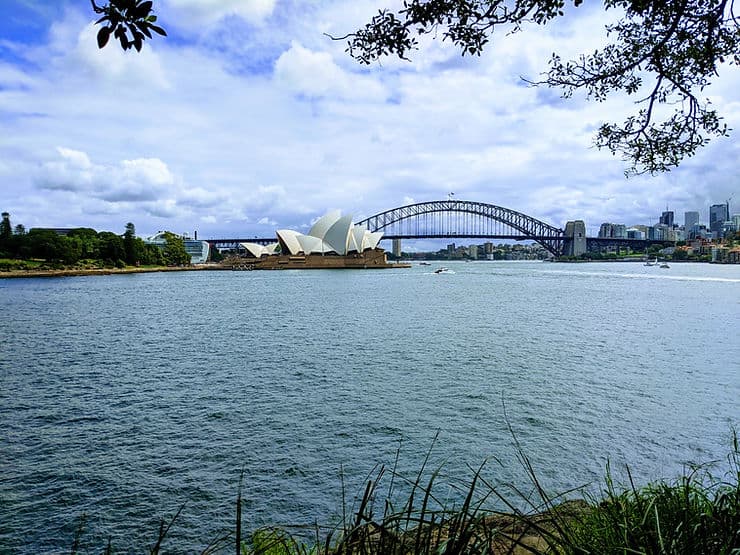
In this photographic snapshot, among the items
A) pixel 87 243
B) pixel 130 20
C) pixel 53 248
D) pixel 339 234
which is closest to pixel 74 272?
pixel 53 248

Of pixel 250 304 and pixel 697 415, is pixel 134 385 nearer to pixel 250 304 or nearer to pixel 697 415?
pixel 697 415

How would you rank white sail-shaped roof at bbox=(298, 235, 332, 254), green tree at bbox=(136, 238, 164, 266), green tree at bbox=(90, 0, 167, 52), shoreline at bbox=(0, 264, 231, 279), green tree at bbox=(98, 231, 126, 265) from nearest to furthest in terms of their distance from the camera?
green tree at bbox=(90, 0, 167, 52) < shoreline at bbox=(0, 264, 231, 279) < green tree at bbox=(98, 231, 126, 265) < green tree at bbox=(136, 238, 164, 266) < white sail-shaped roof at bbox=(298, 235, 332, 254)

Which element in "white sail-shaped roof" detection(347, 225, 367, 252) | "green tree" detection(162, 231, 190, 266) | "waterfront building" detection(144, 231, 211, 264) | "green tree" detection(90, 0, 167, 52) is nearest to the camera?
"green tree" detection(90, 0, 167, 52)

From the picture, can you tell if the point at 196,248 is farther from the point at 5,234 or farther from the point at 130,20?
the point at 130,20

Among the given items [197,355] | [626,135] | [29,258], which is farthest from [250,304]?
[29,258]

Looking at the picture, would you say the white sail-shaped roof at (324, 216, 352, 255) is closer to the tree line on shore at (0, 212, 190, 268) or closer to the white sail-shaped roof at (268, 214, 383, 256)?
the white sail-shaped roof at (268, 214, 383, 256)

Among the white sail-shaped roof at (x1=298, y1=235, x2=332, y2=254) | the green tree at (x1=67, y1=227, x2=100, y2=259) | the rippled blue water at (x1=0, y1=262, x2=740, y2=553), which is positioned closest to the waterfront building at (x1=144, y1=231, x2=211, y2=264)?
the green tree at (x1=67, y1=227, x2=100, y2=259)

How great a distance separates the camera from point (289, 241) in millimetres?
105625

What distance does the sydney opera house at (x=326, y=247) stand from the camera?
343 feet

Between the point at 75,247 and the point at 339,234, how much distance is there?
148 feet

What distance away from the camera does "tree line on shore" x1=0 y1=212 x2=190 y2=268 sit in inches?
3406

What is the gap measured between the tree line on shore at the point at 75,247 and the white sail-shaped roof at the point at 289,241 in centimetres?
2658

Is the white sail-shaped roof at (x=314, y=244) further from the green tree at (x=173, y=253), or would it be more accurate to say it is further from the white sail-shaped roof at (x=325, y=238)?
the green tree at (x=173, y=253)

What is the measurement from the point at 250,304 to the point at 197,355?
18.5m
